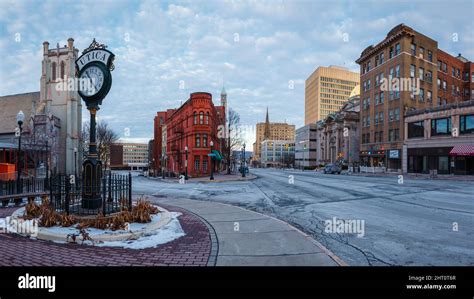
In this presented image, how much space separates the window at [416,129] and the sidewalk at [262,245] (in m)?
44.1

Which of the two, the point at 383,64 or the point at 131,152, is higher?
the point at 383,64

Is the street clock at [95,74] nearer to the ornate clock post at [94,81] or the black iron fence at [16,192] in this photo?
the ornate clock post at [94,81]

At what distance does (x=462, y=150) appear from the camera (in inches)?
1359

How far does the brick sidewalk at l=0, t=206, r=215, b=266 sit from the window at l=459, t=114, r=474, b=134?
43320mm

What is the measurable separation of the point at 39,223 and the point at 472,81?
7481 centimetres

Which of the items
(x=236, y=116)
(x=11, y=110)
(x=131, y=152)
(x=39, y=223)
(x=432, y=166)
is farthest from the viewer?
(x=131, y=152)

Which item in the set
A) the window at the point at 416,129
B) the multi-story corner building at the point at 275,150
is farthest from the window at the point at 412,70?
the multi-story corner building at the point at 275,150

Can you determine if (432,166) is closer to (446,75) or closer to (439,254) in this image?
(446,75)

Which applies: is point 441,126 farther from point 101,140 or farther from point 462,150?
point 101,140

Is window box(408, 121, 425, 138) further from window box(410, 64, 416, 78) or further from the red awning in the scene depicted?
window box(410, 64, 416, 78)

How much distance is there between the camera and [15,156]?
3231cm

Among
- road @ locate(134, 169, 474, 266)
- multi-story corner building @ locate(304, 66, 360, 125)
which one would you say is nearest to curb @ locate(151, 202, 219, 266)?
road @ locate(134, 169, 474, 266)

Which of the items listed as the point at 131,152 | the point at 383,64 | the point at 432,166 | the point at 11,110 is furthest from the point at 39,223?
the point at 131,152

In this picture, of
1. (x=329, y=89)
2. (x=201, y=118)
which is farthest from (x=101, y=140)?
(x=329, y=89)
